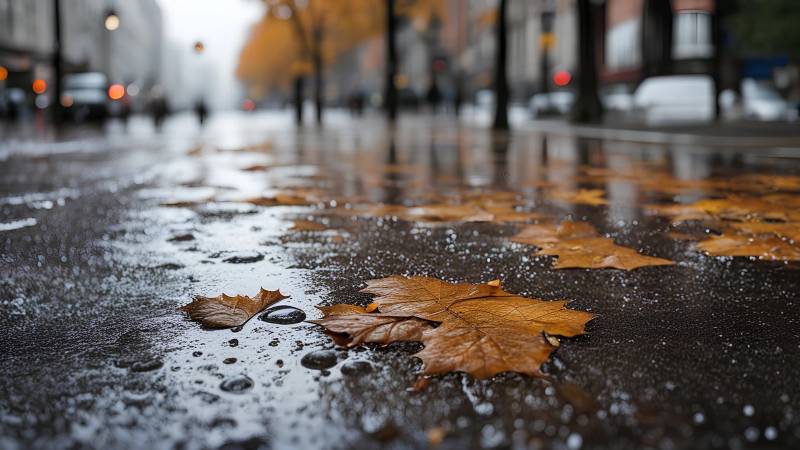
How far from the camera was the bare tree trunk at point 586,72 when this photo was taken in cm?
2500

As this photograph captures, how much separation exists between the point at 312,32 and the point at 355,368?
144 ft

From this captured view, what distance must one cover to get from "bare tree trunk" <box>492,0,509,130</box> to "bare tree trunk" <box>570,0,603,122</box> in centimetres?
211

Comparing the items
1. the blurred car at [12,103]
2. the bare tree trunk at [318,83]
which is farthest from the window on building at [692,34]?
the blurred car at [12,103]

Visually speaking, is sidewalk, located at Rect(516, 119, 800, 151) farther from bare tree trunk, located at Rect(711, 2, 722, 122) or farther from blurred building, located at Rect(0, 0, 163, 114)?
blurred building, located at Rect(0, 0, 163, 114)

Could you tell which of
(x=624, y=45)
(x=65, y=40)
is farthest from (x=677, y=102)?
(x=65, y=40)

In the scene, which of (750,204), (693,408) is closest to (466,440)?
(693,408)

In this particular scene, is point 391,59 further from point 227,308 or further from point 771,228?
point 227,308

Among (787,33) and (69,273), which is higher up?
(787,33)

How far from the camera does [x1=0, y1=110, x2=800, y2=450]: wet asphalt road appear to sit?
209 cm

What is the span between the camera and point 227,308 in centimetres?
328

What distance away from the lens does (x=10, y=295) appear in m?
3.66

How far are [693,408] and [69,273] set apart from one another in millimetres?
3008

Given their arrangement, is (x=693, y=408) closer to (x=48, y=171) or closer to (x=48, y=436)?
(x=48, y=436)

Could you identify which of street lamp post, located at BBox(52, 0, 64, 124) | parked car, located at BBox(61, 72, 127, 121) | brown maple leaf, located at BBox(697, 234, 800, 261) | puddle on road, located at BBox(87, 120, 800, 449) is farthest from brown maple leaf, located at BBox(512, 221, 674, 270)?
parked car, located at BBox(61, 72, 127, 121)
